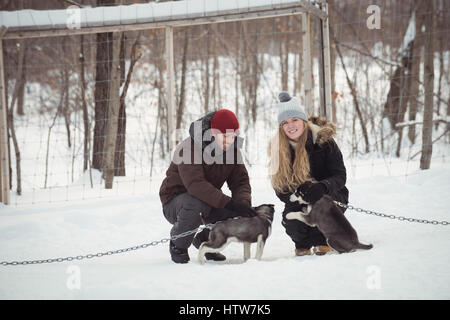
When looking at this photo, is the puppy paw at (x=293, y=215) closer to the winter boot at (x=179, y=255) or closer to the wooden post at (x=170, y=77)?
the winter boot at (x=179, y=255)

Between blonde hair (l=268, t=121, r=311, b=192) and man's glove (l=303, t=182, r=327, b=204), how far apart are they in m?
0.20

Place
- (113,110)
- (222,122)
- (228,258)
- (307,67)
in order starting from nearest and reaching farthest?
(222,122)
(228,258)
(307,67)
(113,110)

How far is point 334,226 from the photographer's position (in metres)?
3.04

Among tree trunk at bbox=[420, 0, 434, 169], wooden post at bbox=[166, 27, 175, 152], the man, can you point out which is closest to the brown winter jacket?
the man

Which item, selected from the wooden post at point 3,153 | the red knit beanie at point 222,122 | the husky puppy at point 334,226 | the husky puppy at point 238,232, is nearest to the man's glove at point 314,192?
the husky puppy at point 334,226

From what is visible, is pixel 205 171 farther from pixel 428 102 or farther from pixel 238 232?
pixel 428 102

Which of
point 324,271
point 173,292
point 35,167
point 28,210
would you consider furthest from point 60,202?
point 35,167

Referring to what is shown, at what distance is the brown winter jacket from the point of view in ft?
10.5

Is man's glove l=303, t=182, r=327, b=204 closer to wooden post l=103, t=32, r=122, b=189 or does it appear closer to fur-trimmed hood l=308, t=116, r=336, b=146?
fur-trimmed hood l=308, t=116, r=336, b=146

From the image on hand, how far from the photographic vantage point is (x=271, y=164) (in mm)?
3559

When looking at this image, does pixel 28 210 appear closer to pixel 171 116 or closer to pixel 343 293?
pixel 171 116

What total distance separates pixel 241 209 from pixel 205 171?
48 centimetres

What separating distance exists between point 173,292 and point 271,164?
156 centimetres

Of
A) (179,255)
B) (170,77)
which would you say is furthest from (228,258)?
(170,77)
